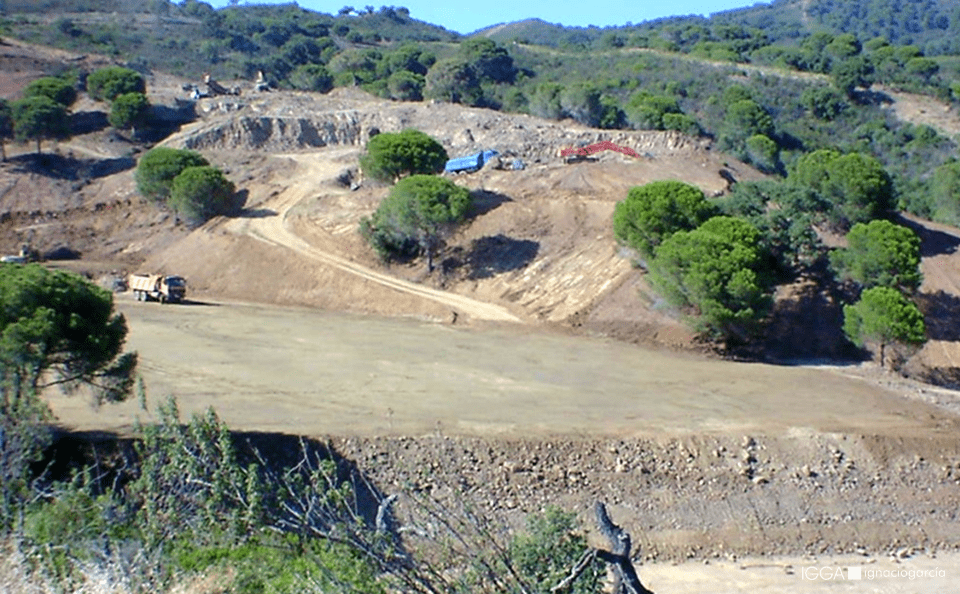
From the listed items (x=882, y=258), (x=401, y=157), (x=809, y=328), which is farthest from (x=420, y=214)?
(x=882, y=258)

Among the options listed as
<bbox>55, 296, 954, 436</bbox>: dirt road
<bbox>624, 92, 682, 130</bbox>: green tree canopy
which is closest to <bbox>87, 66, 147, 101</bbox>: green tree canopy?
<bbox>55, 296, 954, 436</bbox>: dirt road

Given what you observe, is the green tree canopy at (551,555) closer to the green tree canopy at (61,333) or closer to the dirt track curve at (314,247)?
the green tree canopy at (61,333)

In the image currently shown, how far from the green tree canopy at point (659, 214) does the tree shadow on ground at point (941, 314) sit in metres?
9.92

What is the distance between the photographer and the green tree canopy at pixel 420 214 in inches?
1804

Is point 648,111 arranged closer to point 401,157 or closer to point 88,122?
point 401,157

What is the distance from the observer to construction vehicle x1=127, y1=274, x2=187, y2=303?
44.4 meters

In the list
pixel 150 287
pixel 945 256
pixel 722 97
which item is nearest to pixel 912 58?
pixel 722 97

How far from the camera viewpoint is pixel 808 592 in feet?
Answer: 66.5

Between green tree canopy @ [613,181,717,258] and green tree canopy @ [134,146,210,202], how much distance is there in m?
27.5

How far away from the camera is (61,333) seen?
70.9 ft

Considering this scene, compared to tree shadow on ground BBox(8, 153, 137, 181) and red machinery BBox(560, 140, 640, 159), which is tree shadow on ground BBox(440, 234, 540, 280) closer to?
red machinery BBox(560, 140, 640, 159)

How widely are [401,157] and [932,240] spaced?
27.9 metres

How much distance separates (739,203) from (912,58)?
72.1 meters

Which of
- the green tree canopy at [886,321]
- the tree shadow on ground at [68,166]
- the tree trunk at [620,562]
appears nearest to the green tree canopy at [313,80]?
the tree shadow on ground at [68,166]
